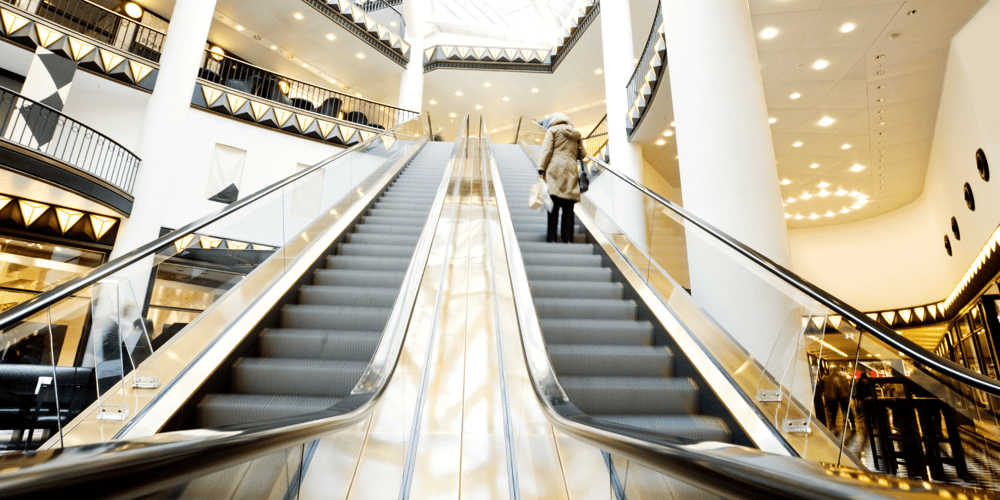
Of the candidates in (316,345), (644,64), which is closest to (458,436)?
(316,345)

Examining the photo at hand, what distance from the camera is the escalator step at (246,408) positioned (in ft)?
8.12

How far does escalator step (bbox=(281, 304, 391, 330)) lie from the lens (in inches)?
140

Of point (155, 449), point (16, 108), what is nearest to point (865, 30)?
point (155, 449)

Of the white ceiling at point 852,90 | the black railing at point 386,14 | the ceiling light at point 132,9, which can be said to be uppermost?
the black railing at point 386,14

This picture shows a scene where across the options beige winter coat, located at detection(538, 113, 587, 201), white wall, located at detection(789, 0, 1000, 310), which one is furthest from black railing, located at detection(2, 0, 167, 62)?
white wall, located at detection(789, 0, 1000, 310)

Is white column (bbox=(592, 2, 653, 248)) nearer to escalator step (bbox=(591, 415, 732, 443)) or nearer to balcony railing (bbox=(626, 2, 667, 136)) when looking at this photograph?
balcony railing (bbox=(626, 2, 667, 136))

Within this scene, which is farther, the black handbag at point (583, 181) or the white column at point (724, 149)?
the black handbag at point (583, 181)

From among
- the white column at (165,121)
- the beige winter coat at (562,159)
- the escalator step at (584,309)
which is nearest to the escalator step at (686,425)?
the escalator step at (584,309)

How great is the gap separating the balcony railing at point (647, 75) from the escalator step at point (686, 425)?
267 inches

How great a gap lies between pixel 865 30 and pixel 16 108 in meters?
13.8

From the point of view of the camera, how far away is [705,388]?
2.78 meters

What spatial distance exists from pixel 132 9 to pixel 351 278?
50.9 ft

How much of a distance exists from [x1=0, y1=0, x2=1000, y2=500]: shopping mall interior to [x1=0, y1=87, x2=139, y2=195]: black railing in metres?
0.10

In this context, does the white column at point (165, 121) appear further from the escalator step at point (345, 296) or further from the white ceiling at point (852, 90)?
the white ceiling at point (852, 90)
